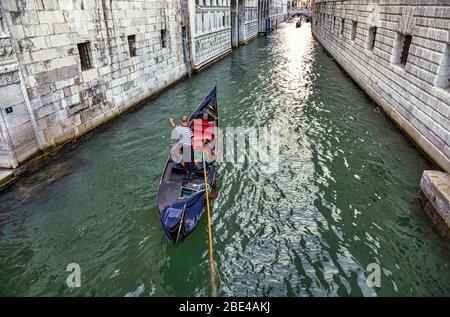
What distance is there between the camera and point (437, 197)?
20.4 ft

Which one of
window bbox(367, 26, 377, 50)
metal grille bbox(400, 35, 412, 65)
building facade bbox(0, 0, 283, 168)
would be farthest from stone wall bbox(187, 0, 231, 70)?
metal grille bbox(400, 35, 412, 65)

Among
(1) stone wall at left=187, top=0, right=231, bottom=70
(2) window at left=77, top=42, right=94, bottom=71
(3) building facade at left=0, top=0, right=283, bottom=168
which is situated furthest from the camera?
(1) stone wall at left=187, top=0, right=231, bottom=70

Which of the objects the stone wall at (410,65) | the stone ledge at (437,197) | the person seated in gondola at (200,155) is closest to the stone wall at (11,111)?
the person seated in gondola at (200,155)

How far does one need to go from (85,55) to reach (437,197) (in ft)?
37.2

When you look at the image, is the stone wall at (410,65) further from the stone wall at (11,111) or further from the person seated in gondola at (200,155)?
the stone wall at (11,111)

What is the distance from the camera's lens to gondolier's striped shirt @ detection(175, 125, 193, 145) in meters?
7.35

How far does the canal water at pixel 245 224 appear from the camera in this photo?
5.11m

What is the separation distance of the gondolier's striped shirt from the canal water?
147cm

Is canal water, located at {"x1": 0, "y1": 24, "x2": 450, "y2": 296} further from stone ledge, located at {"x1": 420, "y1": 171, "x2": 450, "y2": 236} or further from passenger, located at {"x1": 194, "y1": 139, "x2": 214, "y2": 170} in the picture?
passenger, located at {"x1": 194, "y1": 139, "x2": 214, "y2": 170}

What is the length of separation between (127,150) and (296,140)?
583 cm

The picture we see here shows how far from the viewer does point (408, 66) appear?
34.5 feet
